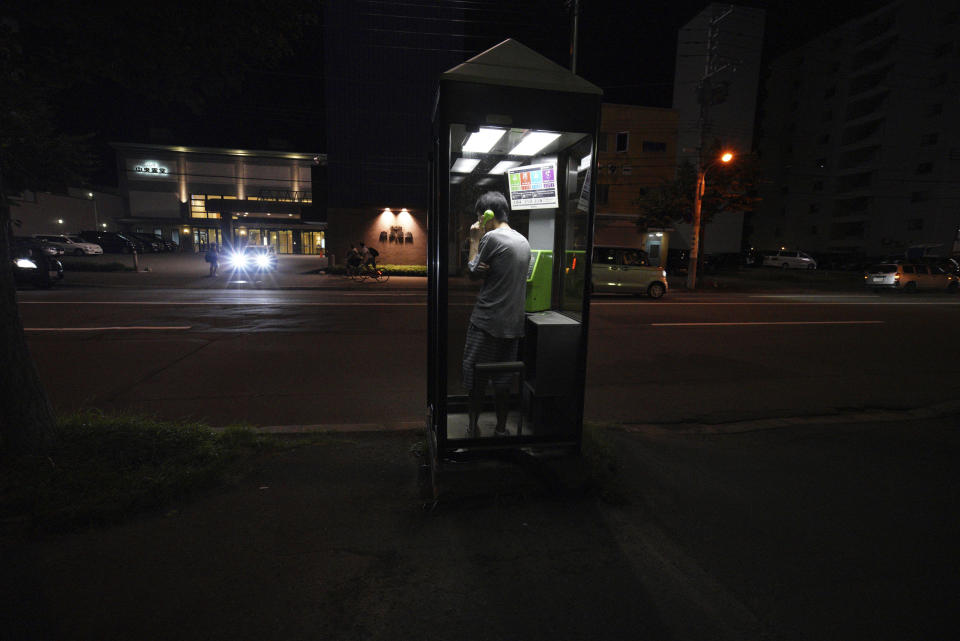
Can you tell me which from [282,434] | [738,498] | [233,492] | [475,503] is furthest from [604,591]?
[282,434]

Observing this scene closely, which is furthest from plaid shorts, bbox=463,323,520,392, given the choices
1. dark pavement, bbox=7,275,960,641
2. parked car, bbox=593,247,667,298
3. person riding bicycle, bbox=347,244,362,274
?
person riding bicycle, bbox=347,244,362,274

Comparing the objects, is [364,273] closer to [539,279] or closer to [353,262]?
[353,262]

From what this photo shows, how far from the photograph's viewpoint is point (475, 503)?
3.19 metres

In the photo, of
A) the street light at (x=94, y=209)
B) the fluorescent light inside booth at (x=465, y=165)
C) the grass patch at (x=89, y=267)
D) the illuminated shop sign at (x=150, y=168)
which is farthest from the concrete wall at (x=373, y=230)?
the street light at (x=94, y=209)

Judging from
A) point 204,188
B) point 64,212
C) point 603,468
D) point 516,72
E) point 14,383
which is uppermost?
point 204,188

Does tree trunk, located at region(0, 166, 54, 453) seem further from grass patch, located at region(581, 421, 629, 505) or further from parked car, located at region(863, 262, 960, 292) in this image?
parked car, located at region(863, 262, 960, 292)

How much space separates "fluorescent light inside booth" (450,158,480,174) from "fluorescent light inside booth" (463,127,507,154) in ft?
0.51

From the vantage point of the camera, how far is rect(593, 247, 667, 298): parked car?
54.2 feet

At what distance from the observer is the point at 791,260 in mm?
36031

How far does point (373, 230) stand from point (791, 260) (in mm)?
32177

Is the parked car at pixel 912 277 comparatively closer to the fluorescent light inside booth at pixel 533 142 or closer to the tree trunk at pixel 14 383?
the fluorescent light inside booth at pixel 533 142

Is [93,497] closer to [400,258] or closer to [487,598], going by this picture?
[487,598]

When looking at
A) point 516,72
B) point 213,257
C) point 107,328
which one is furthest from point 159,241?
point 516,72

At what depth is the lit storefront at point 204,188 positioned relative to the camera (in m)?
43.3
